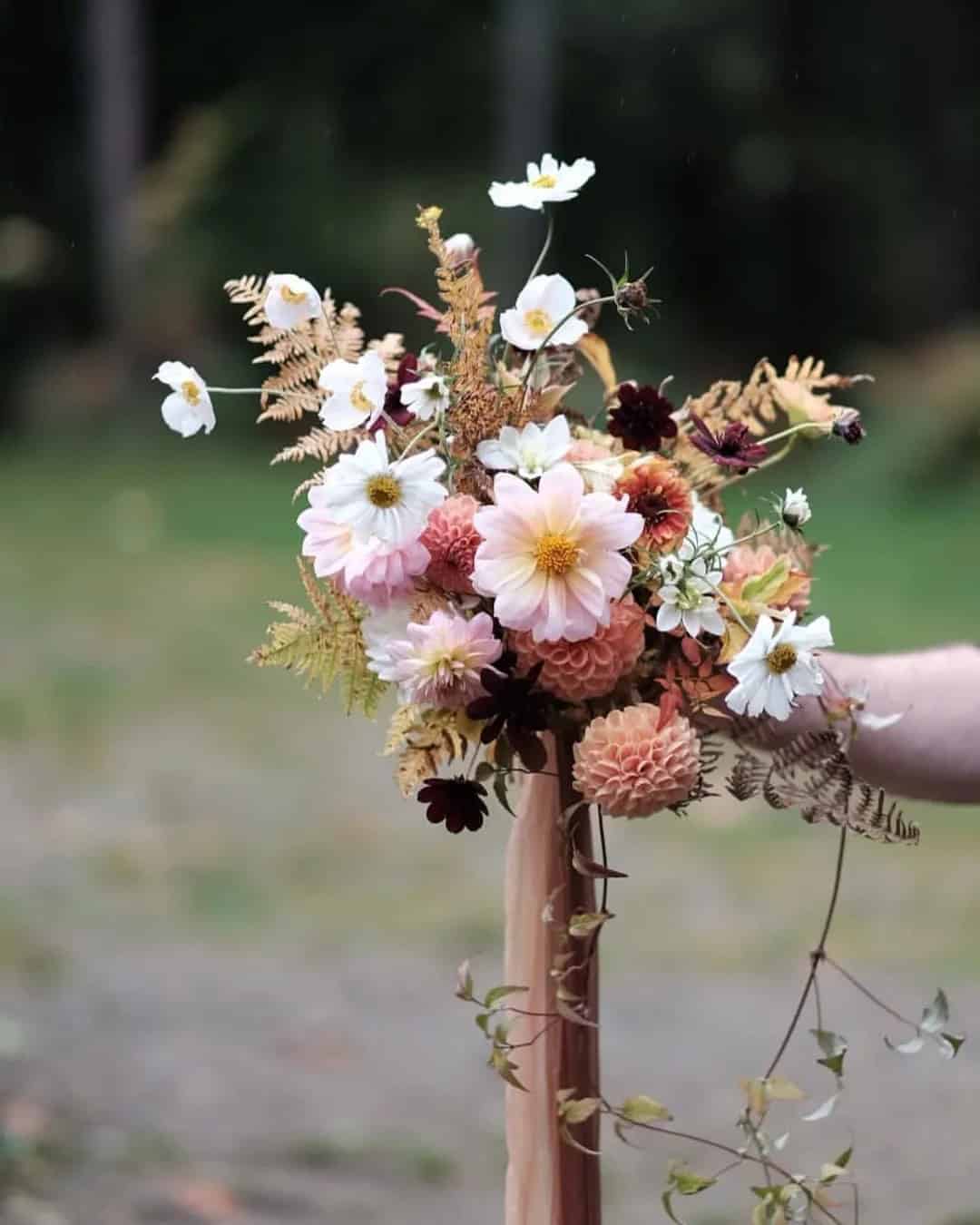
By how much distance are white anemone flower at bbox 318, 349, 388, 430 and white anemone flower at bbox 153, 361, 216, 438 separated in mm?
106

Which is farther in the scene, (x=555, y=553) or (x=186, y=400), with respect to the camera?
(x=186, y=400)

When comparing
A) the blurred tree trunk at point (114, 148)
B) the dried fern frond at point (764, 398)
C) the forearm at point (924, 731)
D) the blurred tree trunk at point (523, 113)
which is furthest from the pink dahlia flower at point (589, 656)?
the blurred tree trunk at point (114, 148)

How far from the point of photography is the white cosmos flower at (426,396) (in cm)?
117

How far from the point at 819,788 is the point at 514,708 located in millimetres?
206

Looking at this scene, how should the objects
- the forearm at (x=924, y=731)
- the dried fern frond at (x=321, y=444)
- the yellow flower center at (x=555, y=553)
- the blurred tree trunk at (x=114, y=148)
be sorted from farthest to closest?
the blurred tree trunk at (x=114, y=148) < the forearm at (x=924, y=731) < the dried fern frond at (x=321, y=444) < the yellow flower center at (x=555, y=553)

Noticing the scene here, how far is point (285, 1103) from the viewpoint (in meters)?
3.51

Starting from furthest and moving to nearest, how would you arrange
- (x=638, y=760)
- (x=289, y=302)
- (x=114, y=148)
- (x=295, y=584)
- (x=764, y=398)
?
1. (x=114, y=148)
2. (x=295, y=584)
3. (x=764, y=398)
4. (x=289, y=302)
5. (x=638, y=760)

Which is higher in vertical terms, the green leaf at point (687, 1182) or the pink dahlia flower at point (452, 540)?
the pink dahlia flower at point (452, 540)

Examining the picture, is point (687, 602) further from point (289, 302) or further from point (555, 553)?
point (289, 302)

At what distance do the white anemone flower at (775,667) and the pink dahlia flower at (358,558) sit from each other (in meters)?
0.21

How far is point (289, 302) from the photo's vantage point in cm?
121

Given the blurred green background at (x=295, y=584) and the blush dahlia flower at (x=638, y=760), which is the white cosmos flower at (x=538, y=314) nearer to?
the blush dahlia flower at (x=638, y=760)

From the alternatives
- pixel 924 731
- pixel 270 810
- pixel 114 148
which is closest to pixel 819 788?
pixel 924 731

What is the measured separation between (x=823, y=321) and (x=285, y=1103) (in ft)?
34.7
